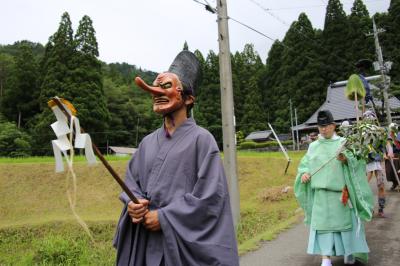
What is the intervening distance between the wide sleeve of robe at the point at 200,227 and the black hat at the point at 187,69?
2.51 ft

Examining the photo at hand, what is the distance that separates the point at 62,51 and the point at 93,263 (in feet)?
81.1

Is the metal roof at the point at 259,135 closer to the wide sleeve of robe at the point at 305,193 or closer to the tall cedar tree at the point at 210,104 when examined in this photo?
the tall cedar tree at the point at 210,104

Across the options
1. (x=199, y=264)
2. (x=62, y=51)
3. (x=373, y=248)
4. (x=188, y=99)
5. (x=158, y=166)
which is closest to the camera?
(x=199, y=264)

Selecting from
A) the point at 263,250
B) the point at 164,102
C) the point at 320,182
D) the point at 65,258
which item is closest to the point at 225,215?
the point at 164,102

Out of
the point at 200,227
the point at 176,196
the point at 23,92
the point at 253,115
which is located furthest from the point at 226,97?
the point at 253,115

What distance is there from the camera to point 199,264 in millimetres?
2408

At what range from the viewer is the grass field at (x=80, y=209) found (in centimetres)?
700

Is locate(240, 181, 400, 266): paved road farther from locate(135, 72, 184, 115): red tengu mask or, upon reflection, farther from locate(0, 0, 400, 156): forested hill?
locate(0, 0, 400, 156): forested hill

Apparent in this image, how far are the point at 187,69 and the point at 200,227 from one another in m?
1.26

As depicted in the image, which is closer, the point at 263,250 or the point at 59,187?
the point at 263,250

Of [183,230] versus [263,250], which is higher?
[183,230]

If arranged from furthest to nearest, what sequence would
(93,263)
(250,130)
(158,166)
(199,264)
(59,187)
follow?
(250,130), (59,187), (93,263), (158,166), (199,264)

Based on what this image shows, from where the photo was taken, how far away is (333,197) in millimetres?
5066

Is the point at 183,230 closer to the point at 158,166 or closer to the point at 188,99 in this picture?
the point at 158,166
